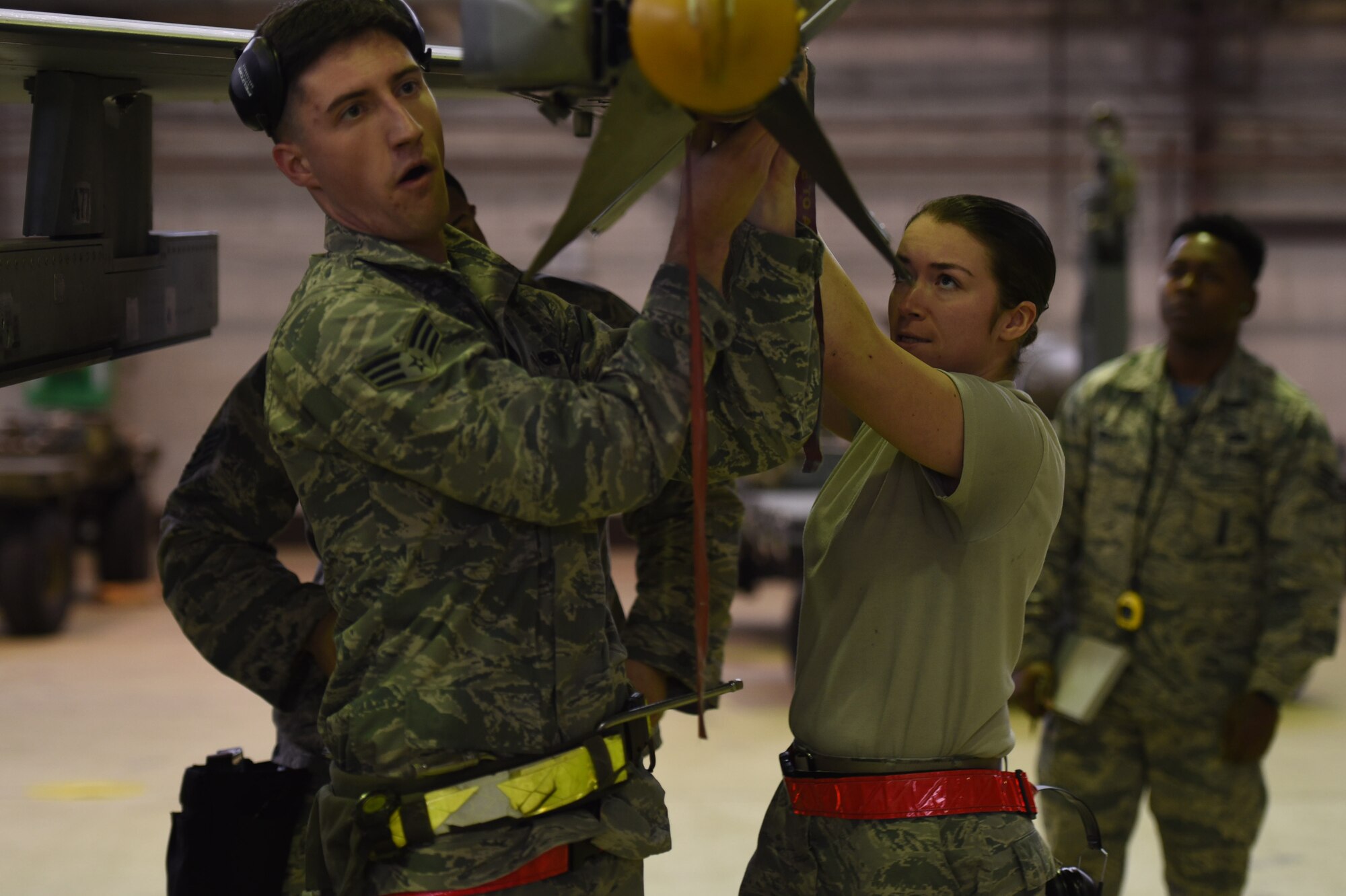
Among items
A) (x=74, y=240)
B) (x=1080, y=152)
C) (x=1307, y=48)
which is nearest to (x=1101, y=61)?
(x=1080, y=152)

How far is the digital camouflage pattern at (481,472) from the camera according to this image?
4.49ft

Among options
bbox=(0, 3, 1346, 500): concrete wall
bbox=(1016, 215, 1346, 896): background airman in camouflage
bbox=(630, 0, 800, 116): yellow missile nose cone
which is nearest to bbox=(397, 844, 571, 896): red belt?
bbox=(630, 0, 800, 116): yellow missile nose cone

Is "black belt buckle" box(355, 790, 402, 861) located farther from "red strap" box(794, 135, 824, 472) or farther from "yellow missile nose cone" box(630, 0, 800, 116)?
"yellow missile nose cone" box(630, 0, 800, 116)

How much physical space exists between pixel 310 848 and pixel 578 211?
82 cm

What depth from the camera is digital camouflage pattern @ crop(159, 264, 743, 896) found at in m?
2.10

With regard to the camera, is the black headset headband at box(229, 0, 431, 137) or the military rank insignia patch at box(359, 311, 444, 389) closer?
the military rank insignia patch at box(359, 311, 444, 389)

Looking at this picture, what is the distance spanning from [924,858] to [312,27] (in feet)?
4.10

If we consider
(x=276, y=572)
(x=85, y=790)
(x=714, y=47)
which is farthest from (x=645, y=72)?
(x=85, y=790)

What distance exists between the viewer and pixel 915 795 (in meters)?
1.78

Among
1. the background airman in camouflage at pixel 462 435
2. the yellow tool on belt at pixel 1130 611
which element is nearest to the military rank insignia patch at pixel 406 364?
the background airman in camouflage at pixel 462 435

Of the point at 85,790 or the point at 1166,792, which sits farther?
the point at 85,790

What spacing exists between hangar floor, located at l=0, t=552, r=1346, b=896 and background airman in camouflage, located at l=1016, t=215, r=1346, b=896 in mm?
1307

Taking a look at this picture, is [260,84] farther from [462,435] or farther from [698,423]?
[698,423]

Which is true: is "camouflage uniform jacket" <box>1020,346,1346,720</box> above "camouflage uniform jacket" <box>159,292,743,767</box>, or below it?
below
